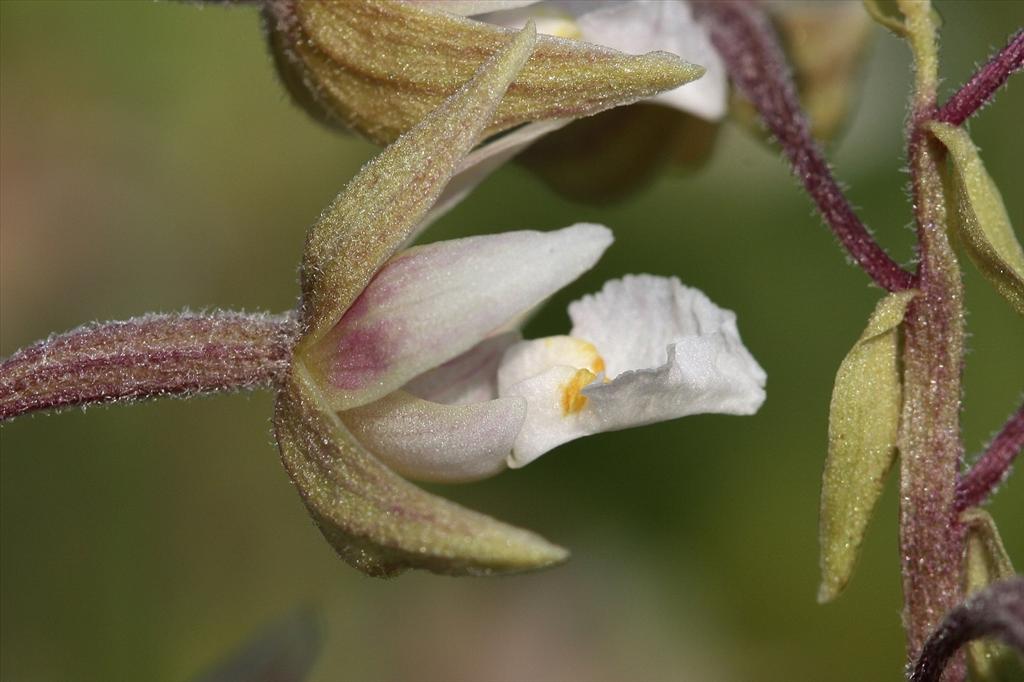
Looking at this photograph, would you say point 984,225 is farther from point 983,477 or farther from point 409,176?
point 409,176

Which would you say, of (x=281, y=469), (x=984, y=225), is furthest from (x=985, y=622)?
(x=281, y=469)

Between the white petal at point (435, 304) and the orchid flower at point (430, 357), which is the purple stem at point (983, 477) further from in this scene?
the white petal at point (435, 304)

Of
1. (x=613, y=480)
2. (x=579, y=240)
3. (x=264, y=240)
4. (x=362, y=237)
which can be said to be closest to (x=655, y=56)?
(x=579, y=240)

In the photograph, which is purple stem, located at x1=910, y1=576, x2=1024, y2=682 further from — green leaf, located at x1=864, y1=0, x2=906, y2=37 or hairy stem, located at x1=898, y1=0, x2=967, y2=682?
green leaf, located at x1=864, y1=0, x2=906, y2=37

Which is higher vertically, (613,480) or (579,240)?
(579,240)

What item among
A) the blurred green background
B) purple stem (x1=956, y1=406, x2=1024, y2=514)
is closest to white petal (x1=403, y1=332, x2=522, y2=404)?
purple stem (x1=956, y1=406, x2=1024, y2=514)

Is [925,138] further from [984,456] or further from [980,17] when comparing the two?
[980,17]

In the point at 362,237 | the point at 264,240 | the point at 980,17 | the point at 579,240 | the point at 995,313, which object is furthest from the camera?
the point at 264,240
